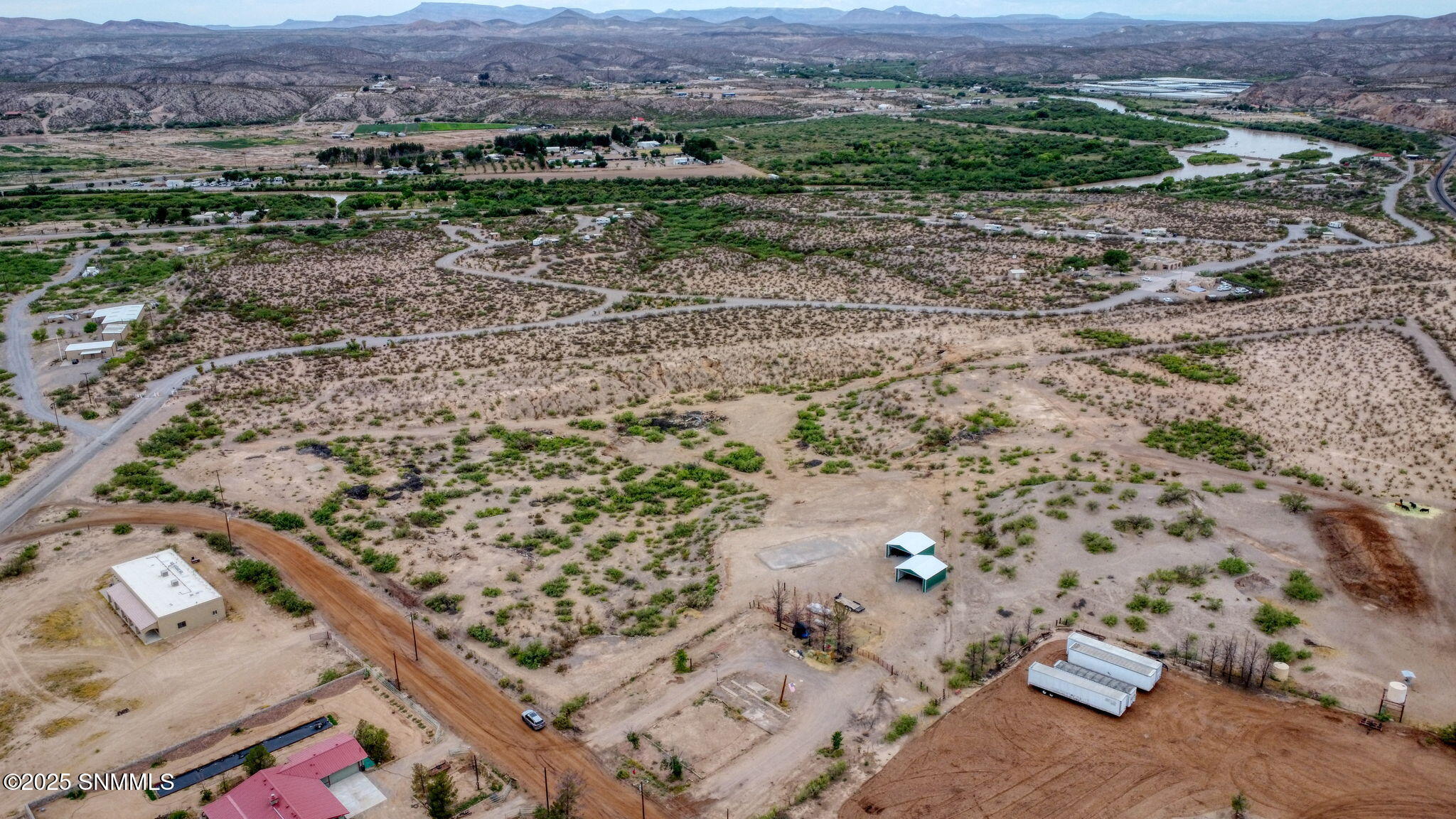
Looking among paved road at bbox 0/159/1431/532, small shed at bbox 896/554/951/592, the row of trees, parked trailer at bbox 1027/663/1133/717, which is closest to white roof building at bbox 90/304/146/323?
paved road at bbox 0/159/1431/532

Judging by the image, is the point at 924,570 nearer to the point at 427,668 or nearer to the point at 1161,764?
the point at 1161,764

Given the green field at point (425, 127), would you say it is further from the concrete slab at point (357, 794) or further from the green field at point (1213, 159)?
the concrete slab at point (357, 794)

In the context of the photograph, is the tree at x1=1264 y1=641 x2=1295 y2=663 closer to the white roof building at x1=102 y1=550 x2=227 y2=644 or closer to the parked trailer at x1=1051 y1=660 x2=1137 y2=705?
the parked trailer at x1=1051 y1=660 x2=1137 y2=705

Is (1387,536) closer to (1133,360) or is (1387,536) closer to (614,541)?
(1133,360)

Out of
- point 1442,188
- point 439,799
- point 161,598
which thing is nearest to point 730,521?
point 439,799

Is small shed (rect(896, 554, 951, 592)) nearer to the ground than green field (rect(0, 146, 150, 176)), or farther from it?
nearer to the ground

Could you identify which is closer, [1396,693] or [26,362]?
[1396,693]
